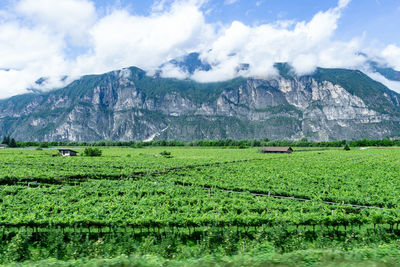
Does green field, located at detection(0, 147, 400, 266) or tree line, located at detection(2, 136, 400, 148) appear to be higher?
tree line, located at detection(2, 136, 400, 148)

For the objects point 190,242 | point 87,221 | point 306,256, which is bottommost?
point 190,242

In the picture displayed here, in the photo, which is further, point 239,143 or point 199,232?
point 239,143

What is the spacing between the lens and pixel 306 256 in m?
6.25

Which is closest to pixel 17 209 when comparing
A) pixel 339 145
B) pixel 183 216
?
pixel 183 216

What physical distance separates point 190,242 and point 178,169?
102ft

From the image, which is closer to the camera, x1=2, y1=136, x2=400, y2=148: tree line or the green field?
the green field

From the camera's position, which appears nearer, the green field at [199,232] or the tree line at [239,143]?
the green field at [199,232]

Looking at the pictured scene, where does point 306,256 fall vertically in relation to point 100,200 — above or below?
above

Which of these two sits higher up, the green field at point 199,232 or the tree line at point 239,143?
the tree line at point 239,143

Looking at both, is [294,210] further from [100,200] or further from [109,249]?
[100,200]

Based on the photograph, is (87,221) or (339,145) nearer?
(87,221)

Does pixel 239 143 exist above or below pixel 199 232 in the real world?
above

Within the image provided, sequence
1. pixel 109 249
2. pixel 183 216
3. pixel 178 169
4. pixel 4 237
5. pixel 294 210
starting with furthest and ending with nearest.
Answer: pixel 178 169, pixel 294 210, pixel 183 216, pixel 4 237, pixel 109 249

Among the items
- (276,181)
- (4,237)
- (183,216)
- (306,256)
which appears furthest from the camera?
(276,181)
